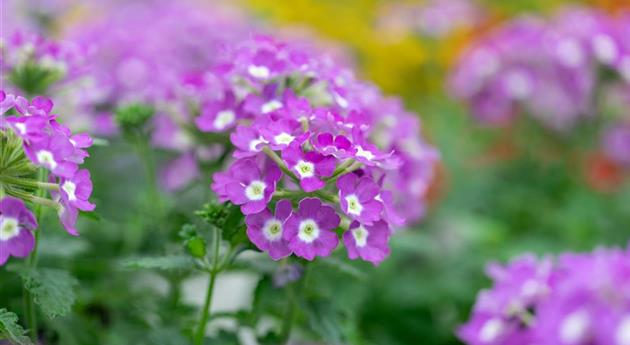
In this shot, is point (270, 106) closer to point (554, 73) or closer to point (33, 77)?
point (33, 77)

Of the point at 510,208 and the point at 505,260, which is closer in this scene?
the point at 505,260

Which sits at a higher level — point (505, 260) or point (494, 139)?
point (494, 139)

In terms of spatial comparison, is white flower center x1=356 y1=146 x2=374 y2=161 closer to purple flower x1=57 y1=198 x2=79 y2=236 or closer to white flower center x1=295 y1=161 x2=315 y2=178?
white flower center x1=295 y1=161 x2=315 y2=178

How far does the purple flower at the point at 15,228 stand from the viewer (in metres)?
1.29

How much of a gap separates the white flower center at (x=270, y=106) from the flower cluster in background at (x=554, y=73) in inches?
63.7

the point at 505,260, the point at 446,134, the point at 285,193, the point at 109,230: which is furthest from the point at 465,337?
the point at 446,134

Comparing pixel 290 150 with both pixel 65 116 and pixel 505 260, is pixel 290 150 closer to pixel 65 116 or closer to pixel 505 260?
pixel 65 116

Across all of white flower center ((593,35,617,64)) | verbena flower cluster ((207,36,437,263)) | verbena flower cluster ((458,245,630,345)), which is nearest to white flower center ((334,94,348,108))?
verbena flower cluster ((207,36,437,263))

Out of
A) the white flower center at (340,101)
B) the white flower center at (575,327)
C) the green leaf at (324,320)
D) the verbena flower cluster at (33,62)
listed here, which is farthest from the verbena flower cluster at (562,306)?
the verbena flower cluster at (33,62)

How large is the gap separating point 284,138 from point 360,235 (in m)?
0.21

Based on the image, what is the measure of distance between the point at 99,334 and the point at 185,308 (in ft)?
0.79

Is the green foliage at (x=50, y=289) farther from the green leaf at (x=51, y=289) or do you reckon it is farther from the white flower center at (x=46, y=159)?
the white flower center at (x=46, y=159)

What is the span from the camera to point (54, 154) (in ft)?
4.21

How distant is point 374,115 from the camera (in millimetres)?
1859
